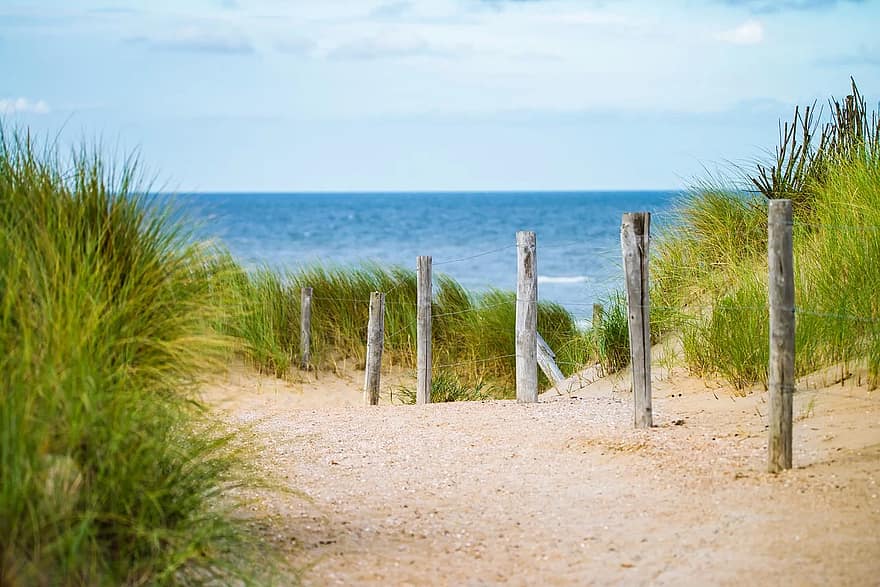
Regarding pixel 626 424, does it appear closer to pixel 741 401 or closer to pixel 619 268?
pixel 741 401

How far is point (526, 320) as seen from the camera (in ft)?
26.6

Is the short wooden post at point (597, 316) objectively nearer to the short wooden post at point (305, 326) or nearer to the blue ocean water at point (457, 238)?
the blue ocean water at point (457, 238)

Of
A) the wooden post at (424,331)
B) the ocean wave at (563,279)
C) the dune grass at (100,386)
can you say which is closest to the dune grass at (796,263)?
the wooden post at (424,331)

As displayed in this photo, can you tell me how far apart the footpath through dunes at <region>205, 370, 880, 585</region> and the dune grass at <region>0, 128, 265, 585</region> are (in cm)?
47

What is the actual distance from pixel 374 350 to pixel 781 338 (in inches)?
180

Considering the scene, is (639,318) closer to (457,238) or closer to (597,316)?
(597,316)

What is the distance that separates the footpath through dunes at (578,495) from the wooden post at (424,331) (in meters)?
0.91

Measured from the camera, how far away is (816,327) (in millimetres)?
7062

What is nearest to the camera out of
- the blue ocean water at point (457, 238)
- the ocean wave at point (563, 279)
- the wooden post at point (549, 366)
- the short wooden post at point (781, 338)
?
the short wooden post at point (781, 338)

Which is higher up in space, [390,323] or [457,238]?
[457,238]

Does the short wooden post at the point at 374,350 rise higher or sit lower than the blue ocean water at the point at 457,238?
lower

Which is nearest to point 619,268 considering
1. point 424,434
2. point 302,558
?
point 424,434

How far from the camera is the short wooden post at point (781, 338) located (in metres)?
5.25

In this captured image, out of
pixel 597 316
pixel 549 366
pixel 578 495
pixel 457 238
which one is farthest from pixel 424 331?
pixel 457 238
